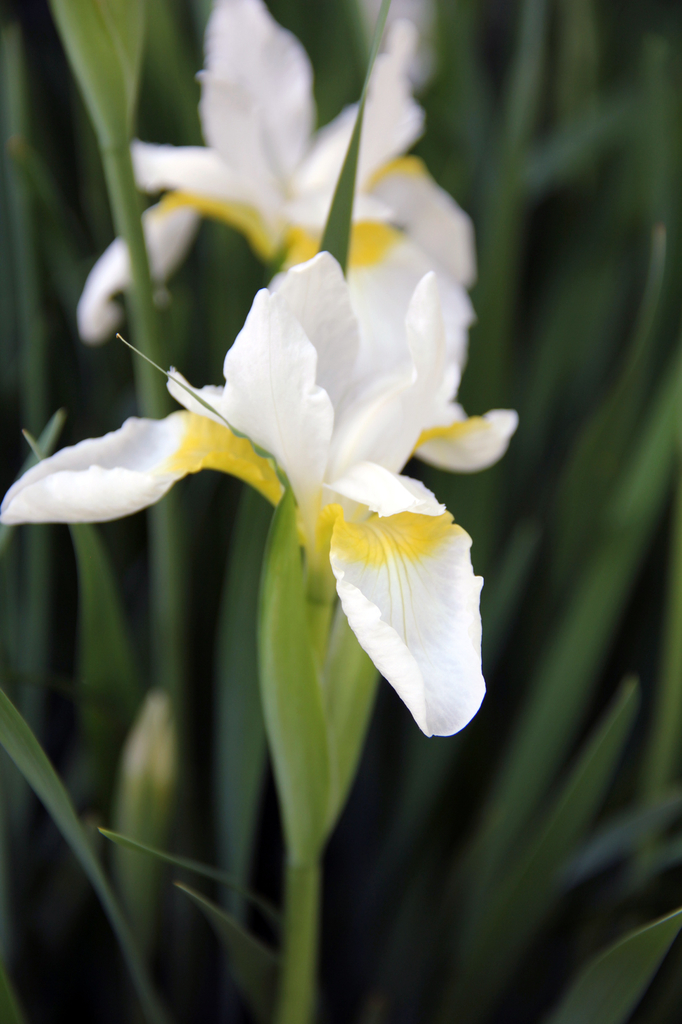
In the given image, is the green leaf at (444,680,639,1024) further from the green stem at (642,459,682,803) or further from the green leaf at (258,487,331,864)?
the green leaf at (258,487,331,864)

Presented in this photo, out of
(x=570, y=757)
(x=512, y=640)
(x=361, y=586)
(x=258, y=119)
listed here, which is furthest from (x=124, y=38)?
(x=570, y=757)

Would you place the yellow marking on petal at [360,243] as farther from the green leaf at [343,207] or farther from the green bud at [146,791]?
the green bud at [146,791]

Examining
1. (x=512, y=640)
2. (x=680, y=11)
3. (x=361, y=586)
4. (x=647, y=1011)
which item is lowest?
(x=647, y=1011)

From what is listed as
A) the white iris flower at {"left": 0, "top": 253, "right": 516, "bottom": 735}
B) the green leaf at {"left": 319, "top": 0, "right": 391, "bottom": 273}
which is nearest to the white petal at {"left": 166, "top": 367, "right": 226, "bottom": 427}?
the white iris flower at {"left": 0, "top": 253, "right": 516, "bottom": 735}

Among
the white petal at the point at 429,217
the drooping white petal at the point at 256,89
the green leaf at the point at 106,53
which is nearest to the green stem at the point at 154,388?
the green leaf at the point at 106,53

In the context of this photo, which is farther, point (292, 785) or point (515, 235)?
Result: point (515, 235)

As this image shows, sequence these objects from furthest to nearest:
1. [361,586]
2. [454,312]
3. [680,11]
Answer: [680,11] → [454,312] → [361,586]

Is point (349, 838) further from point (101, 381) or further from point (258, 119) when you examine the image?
point (258, 119)

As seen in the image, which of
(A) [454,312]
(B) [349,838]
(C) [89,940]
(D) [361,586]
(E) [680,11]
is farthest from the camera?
(E) [680,11]
